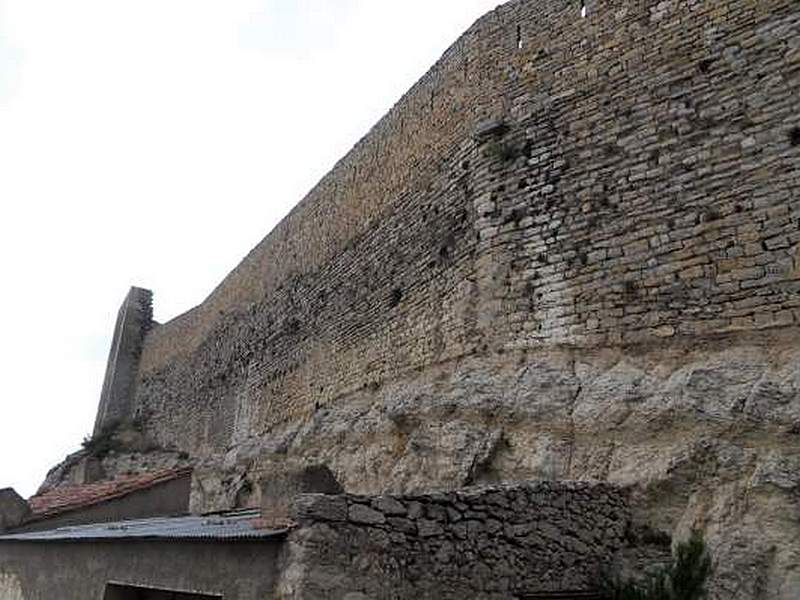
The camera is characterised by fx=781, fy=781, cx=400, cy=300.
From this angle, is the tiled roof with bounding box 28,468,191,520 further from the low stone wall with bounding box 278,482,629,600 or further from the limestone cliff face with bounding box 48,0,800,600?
the low stone wall with bounding box 278,482,629,600

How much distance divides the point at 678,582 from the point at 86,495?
1024cm

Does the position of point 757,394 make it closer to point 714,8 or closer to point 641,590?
point 641,590

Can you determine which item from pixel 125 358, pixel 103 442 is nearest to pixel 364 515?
pixel 103 442

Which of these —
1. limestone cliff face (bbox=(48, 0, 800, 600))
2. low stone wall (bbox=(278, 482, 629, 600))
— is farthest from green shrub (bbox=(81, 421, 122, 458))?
low stone wall (bbox=(278, 482, 629, 600))

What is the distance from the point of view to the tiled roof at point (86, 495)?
12.1 m

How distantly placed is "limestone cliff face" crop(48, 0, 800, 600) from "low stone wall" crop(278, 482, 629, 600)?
711 mm

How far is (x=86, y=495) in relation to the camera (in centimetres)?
1302

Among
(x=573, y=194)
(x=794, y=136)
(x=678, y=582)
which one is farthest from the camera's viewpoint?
(x=573, y=194)

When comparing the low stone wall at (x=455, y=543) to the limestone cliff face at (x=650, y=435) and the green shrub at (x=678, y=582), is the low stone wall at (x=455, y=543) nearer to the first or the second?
the green shrub at (x=678, y=582)

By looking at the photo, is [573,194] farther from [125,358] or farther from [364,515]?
[125,358]

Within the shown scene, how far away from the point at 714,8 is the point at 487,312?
3977 millimetres

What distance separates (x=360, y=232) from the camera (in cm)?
1323

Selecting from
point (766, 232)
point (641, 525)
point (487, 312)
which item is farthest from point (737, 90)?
point (641, 525)

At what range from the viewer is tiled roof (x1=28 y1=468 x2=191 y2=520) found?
1212 cm
